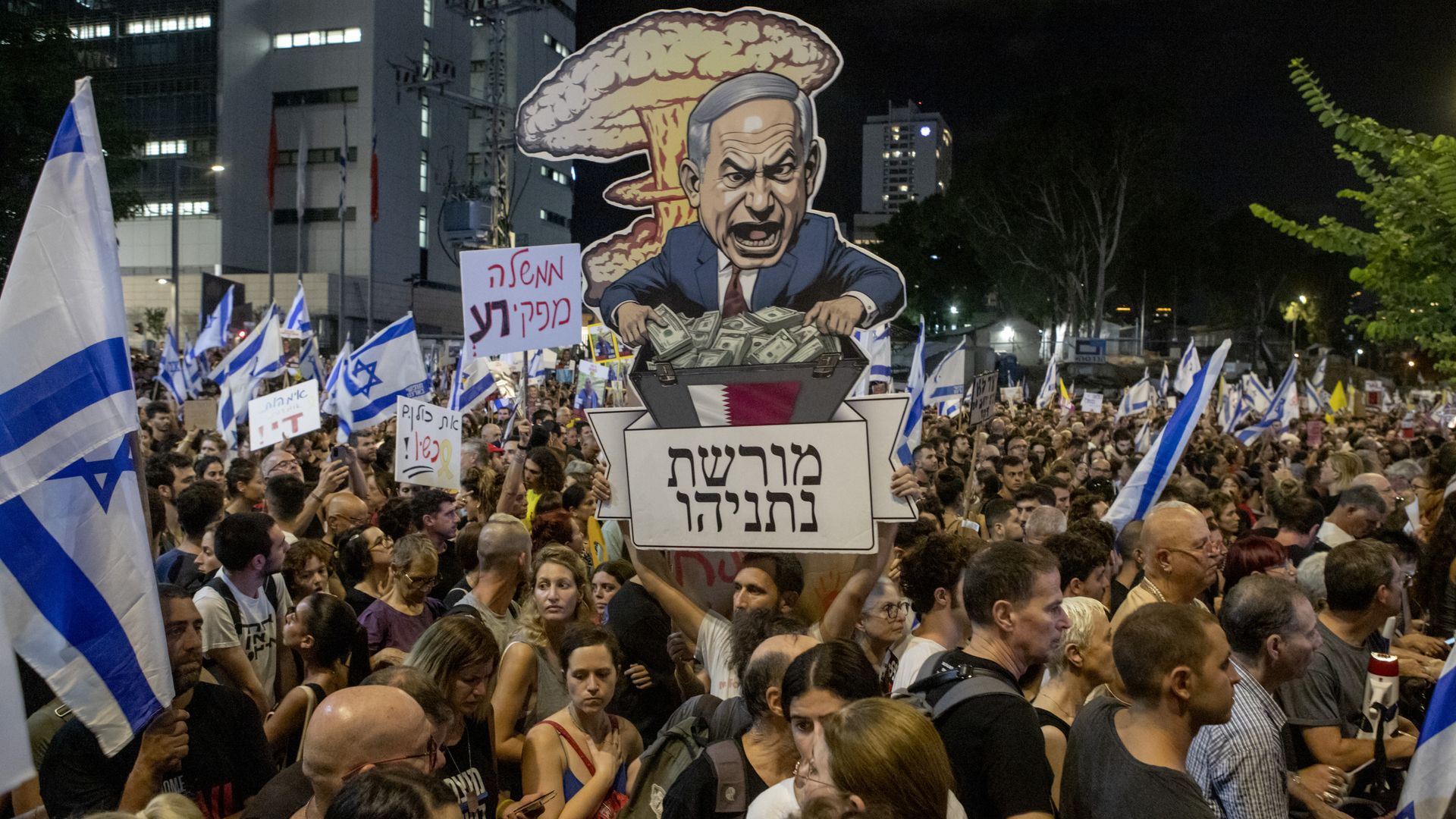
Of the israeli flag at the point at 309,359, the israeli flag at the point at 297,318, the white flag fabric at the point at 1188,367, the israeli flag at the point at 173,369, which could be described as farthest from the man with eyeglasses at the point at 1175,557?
the israeli flag at the point at 173,369

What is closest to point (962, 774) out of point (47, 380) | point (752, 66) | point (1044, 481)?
→ point (47, 380)

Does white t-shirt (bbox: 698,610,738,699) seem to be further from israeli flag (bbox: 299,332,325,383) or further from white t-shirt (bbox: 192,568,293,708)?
israeli flag (bbox: 299,332,325,383)

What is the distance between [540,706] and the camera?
4.79 metres

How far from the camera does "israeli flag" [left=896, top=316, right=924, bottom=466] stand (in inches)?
368

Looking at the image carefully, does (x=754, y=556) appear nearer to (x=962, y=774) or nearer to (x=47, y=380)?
(x=962, y=774)

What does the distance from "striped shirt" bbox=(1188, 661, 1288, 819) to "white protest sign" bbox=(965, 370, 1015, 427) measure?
770cm

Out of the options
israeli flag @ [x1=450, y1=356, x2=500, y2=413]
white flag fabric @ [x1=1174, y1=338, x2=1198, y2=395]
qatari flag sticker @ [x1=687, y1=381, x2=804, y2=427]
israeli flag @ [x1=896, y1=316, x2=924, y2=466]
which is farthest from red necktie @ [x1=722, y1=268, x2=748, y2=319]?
white flag fabric @ [x1=1174, y1=338, x2=1198, y2=395]

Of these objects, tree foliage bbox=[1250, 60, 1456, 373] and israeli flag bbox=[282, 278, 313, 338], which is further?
israeli flag bbox=[282, 278, 313, 338]

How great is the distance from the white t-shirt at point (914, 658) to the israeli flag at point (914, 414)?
183cm

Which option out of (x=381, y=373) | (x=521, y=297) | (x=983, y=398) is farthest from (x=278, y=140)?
(x=521, y=297)

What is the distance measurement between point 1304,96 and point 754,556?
8.17 metres

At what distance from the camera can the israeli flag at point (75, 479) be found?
3115 millimetres

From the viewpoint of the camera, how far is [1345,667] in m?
4.48

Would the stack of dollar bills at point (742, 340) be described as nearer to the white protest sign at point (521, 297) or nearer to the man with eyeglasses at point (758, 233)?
the man with eyeglasses at point (758, 233)
